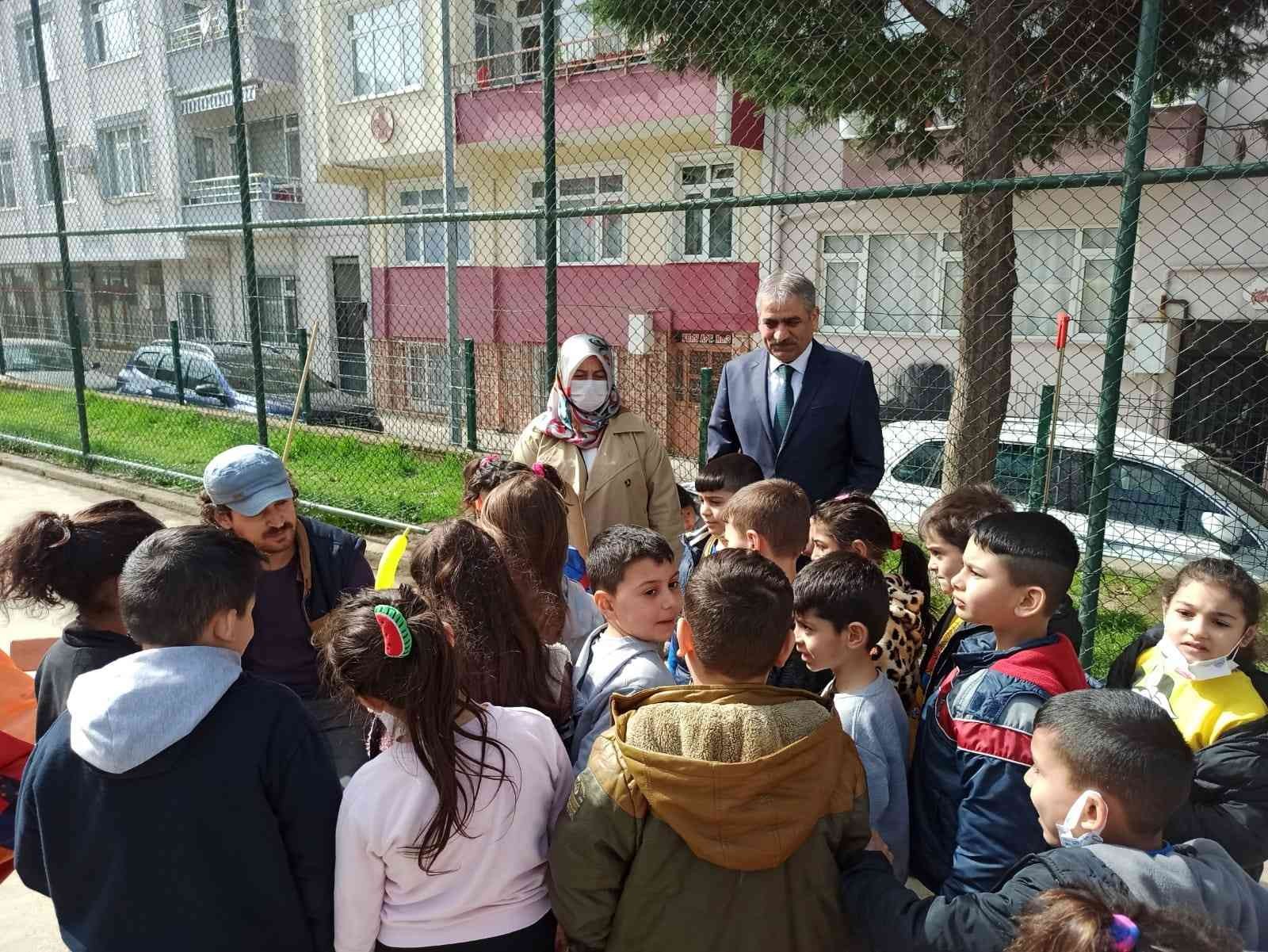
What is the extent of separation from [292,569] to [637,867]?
1551 millimetres

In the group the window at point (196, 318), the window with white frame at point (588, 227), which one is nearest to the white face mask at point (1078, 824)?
the window with white frame at point (588, 227)

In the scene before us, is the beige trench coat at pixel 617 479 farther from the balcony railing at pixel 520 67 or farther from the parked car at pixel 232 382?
the balcony railing at pixel 520 67

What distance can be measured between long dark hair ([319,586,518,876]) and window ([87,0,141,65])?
22.5m

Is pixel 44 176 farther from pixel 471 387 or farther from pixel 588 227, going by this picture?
pixel 471 387

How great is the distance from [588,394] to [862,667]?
1.70m

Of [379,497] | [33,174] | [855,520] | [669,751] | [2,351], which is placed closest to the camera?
[669,751]

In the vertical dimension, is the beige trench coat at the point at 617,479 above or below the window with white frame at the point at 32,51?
below

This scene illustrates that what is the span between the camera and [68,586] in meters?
1.95

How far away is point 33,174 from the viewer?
20.2 m

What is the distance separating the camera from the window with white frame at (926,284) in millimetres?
10352

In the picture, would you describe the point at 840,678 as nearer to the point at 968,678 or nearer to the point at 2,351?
the point at 968,678

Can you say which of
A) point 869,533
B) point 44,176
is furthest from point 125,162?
point 869,533

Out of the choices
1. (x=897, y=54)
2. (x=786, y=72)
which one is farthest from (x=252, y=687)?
(x=897, y=54)

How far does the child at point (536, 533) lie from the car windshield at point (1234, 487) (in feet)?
15.4
